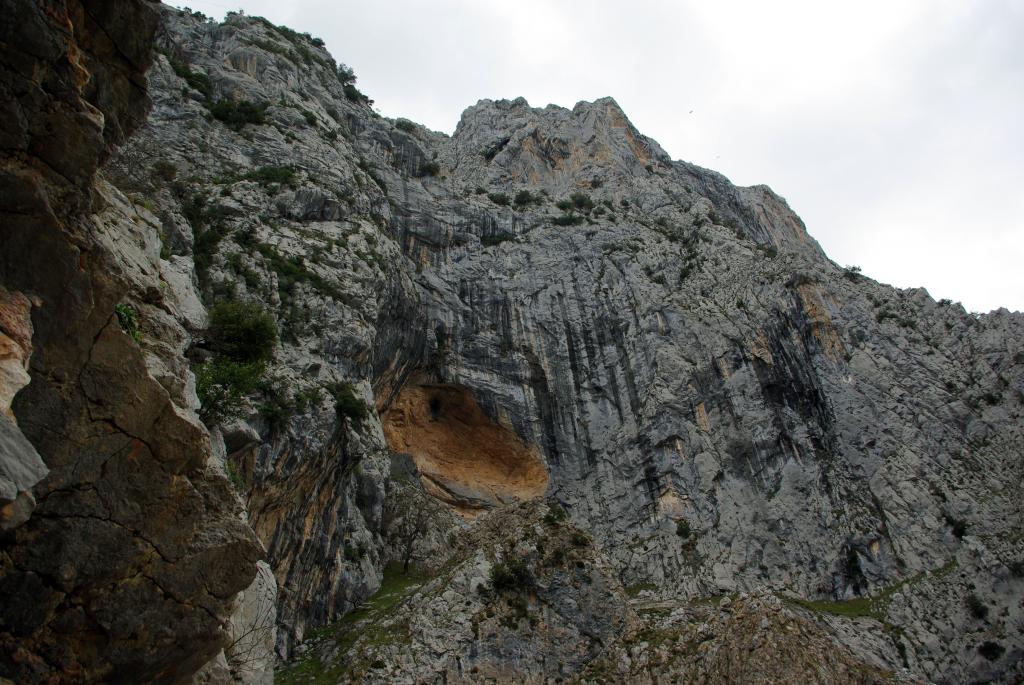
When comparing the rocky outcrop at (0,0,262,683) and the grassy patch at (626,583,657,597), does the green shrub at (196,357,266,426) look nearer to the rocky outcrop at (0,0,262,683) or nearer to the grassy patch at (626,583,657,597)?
the rocky outcrop at (0,0,262,683)

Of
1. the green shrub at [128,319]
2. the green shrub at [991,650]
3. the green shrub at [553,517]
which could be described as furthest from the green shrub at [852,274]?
the green shrub at [128,319]

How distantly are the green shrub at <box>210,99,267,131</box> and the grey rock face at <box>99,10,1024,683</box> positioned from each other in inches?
19.1

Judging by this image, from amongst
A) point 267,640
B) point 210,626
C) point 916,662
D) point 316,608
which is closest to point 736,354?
point 916,662

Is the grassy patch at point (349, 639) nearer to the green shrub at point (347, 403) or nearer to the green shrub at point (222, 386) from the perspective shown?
the green shrub at point (347, 403)

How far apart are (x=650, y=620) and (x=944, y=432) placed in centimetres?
2959

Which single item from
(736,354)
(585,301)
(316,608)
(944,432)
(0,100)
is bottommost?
(316,608)

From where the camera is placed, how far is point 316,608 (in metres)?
28.9

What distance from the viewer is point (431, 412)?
50.7m

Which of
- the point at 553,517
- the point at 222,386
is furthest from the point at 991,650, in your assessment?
the point at 222,386

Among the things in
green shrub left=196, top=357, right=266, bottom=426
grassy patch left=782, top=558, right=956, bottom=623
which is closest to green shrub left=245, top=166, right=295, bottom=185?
green shrub left=196, top=357, right=266, bottom=426

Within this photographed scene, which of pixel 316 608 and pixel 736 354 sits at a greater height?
pixel 736 354

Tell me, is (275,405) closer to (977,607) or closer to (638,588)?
(638,588)

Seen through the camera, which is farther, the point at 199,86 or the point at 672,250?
the point at 672,250

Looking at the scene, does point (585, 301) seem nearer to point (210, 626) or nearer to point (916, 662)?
point (916, 662)
